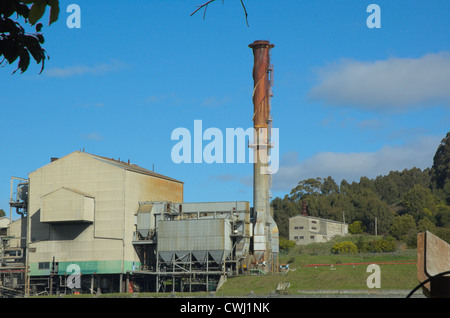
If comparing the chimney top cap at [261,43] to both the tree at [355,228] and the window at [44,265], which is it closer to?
the window at [44,265]

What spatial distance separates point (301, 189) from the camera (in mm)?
197875

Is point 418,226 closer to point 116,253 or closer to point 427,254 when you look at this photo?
point 116,253

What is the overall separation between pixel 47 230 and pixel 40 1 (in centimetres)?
9648

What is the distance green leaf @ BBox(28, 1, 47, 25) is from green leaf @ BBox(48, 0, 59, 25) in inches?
3.2

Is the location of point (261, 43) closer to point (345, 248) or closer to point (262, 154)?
point (262, 154)

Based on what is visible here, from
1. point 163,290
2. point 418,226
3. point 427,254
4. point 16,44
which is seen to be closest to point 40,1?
point 16,44

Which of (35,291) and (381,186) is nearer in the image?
(35,291)

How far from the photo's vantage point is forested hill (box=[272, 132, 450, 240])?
142m

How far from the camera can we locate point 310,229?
14950 cm

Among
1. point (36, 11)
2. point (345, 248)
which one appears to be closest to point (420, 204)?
point (345, 248)

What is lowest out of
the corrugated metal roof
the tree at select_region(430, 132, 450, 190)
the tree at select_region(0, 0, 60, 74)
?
the tree at select_region(0, 0, 60, 74)

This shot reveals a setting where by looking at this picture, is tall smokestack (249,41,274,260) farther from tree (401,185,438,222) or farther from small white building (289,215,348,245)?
tree (401,185,438,222)

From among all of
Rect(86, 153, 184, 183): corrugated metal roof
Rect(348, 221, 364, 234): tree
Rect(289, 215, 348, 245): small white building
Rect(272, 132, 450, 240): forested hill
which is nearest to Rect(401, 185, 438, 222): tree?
Rect(272, 132, 450, 240): forested hill

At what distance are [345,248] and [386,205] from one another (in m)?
36.3
